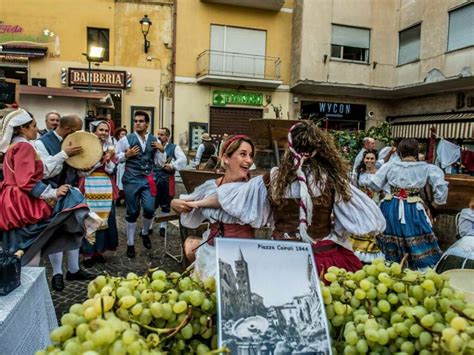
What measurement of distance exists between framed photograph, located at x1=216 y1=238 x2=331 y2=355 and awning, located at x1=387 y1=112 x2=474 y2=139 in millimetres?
14661

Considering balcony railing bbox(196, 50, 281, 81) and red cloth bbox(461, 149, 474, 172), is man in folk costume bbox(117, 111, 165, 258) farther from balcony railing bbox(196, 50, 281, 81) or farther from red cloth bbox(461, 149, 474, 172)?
balcony railing bbox(196, 50, 281, 81)

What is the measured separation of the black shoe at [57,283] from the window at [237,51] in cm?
1301

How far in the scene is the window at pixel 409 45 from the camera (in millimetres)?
16500

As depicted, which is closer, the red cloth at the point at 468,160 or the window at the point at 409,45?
the red cloth at the point at 468,160

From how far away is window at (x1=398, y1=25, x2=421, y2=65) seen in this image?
16.5 m

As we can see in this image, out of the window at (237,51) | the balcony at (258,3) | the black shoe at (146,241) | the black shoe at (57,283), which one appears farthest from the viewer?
the window at (237,51)

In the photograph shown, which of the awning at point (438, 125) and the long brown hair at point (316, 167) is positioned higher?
the awning at point (438, 125)

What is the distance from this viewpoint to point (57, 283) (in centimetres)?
428

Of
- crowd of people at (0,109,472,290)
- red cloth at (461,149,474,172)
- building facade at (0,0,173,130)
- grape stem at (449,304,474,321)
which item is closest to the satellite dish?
grape stem at (449,304,474,321)

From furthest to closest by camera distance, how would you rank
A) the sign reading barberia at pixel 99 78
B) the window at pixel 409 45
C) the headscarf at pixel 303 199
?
the window at pixel 409 45, the sign reading barberia at pixel 99 78, the headscarf at pixel 303 199

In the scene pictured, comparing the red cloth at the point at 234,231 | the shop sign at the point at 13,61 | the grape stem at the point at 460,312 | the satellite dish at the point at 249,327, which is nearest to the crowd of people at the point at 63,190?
the red cloth at the point at 234,231

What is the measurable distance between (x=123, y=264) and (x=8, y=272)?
3480 mm

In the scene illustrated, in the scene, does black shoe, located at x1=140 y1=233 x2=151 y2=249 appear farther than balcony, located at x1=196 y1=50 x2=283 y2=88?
No

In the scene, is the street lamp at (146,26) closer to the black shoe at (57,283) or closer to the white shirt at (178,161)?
the white shirt at (178,161)
